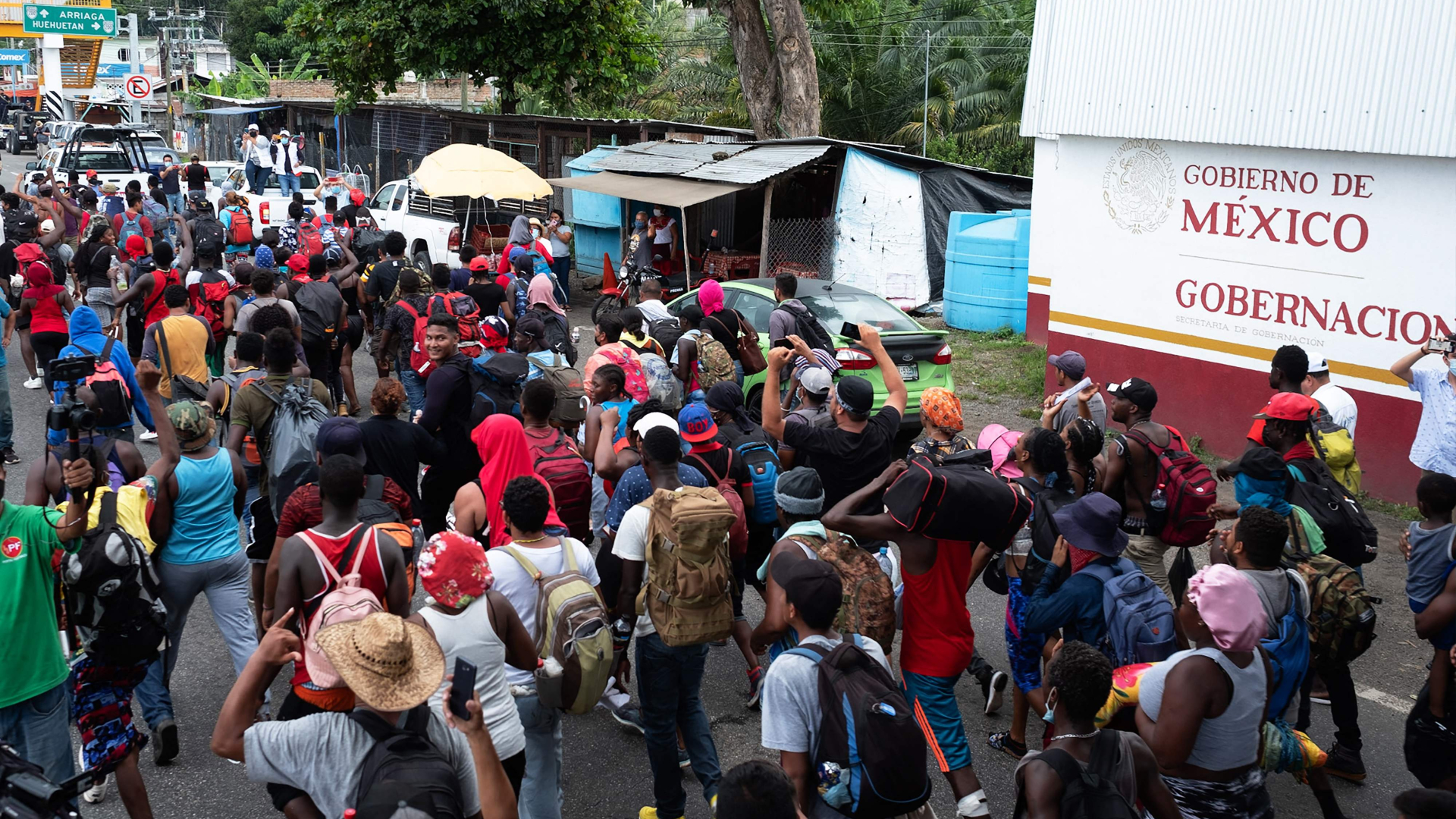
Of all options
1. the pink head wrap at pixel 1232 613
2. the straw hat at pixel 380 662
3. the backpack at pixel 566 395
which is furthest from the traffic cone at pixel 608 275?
the straw hat at pixel 380 662

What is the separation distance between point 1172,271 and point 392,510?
8234mm

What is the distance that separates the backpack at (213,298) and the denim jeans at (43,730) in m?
6.22

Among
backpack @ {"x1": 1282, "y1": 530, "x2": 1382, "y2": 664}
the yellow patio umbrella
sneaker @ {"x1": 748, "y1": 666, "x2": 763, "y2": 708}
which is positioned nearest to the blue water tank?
the yellow patio umbrella

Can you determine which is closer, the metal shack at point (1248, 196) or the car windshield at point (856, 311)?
the metal shack at point (1248, 196)

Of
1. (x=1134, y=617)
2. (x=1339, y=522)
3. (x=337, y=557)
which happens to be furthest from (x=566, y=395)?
(x=1339, y=522)

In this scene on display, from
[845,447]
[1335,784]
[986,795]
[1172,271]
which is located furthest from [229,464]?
[1172,271]

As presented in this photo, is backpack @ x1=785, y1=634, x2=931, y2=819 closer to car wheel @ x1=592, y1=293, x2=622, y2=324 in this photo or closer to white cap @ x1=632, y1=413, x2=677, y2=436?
white cap @ x1=632, y1=413, x2=677, y2=436

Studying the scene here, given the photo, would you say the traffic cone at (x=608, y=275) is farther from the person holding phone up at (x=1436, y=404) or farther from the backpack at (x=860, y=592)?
the backpack at (x=860, y=592)

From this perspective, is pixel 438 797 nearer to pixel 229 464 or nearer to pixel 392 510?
pixel 392 510

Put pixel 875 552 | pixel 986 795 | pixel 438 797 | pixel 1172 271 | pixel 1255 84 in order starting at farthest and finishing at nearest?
pixel 1172 271
pixel 1255 84
pixel 986 795
pixel 875 552
pixel 438 797

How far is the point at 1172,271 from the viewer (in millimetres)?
10938

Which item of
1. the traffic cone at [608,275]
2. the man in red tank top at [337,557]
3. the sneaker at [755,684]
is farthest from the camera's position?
the traffic cone at [608,275]

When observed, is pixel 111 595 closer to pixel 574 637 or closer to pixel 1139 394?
pixel 574 637

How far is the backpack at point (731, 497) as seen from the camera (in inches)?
209
